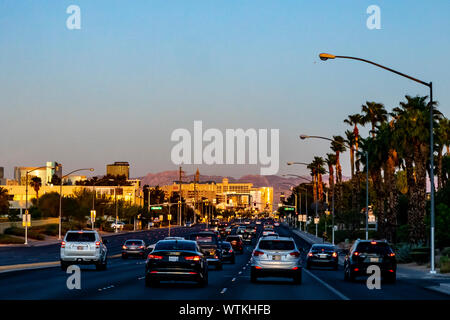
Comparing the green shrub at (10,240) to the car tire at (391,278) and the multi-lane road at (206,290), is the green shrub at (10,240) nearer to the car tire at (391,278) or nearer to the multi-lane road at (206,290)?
the multi-lane road at (206,290)

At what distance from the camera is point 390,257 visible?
114 feet

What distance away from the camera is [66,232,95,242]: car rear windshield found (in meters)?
41.0

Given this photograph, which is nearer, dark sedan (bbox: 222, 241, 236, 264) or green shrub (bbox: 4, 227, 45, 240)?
dark sedan (bbox: 222, 241, 236, 264)

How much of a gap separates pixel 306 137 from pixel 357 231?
44.1 meters

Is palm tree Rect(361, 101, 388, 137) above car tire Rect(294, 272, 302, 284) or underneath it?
above

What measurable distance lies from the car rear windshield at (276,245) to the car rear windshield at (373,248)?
4.24 metres

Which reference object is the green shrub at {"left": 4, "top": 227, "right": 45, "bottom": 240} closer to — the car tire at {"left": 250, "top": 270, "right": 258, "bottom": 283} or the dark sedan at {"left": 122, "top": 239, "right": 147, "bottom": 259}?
the dark sedan at {"left": 122, "top": 239, "right": 147, "bottom": 259}

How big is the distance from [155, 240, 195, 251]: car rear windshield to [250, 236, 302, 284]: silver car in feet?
12.7

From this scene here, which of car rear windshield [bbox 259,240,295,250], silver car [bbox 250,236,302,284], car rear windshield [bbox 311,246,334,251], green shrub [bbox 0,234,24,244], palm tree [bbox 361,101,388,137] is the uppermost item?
palm tree [bbox 361,101,388,137]

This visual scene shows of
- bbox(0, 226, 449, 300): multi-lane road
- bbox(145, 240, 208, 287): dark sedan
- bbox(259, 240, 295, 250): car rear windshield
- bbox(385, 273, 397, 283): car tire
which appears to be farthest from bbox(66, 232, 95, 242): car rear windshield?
bbox(385, 273, 397, 283): car tire

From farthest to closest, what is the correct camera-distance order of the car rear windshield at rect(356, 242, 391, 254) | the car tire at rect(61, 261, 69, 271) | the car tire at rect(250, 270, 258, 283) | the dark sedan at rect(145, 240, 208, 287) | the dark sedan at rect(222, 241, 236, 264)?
the dark sedan at rect(222, 241, 236, 264), the car tire at rect(61, 261, 69, 271), the car rear windshield at rect(356, 242, 391, 254), the car tire at rect(250, 270, 258, 283), the dark sedan at rect(145, 240, 208, 287)

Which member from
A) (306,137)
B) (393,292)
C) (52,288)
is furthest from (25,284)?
(306,137)

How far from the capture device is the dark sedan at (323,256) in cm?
4712
